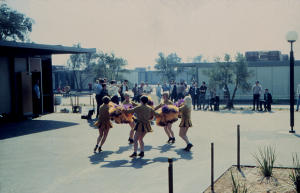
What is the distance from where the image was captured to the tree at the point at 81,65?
51.8 meters

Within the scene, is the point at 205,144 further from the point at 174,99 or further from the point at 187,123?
the point at 174,99

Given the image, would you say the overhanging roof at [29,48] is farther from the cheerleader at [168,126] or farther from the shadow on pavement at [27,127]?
the cheerleader at [168,126]

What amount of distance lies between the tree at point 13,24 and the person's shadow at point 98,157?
130 feet

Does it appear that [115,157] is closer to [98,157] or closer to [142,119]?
[98,157]

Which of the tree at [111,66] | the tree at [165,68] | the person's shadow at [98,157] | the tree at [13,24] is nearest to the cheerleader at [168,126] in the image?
the person's shadow at [98,157]

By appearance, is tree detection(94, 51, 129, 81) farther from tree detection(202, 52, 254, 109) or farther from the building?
the building

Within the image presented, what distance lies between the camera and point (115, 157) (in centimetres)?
835

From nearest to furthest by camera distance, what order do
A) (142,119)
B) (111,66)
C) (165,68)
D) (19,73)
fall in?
(142,119), (19,73), (111,66), (165,68)

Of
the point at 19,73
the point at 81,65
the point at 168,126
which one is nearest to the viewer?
the point at 168,126

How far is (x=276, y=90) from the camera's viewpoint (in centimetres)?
2888

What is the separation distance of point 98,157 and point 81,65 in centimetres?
4612

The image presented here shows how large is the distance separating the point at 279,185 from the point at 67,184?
4100 millimetres

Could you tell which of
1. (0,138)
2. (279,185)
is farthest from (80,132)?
(279,185)

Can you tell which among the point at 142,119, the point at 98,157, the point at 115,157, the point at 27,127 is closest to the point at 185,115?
the point at 142,119
